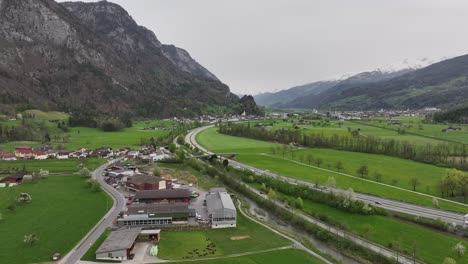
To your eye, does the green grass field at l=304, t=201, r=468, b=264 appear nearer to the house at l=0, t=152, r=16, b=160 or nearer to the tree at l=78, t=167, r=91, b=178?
the tree at l=78, t=167, r=91, b=178

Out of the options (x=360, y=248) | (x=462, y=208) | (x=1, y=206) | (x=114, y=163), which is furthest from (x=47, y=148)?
(x=462, y=208)

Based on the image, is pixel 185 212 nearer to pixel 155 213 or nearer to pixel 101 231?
pixel 155 213

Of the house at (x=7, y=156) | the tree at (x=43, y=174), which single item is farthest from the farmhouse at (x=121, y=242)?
the house at (x=7, y=156)

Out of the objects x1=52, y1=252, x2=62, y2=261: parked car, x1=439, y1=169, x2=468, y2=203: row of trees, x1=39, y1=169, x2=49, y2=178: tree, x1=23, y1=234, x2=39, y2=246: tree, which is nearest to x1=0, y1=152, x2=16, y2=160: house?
x1=39, y1=169, x2=49, y2=178: tree

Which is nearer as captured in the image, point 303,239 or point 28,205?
point 303,239

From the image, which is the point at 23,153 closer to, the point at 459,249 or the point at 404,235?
the point at 404,235

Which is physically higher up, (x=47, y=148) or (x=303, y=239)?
(x=47, y=148)

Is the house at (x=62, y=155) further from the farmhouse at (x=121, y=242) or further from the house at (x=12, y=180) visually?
the farmhouse at (x=121, y=242)
